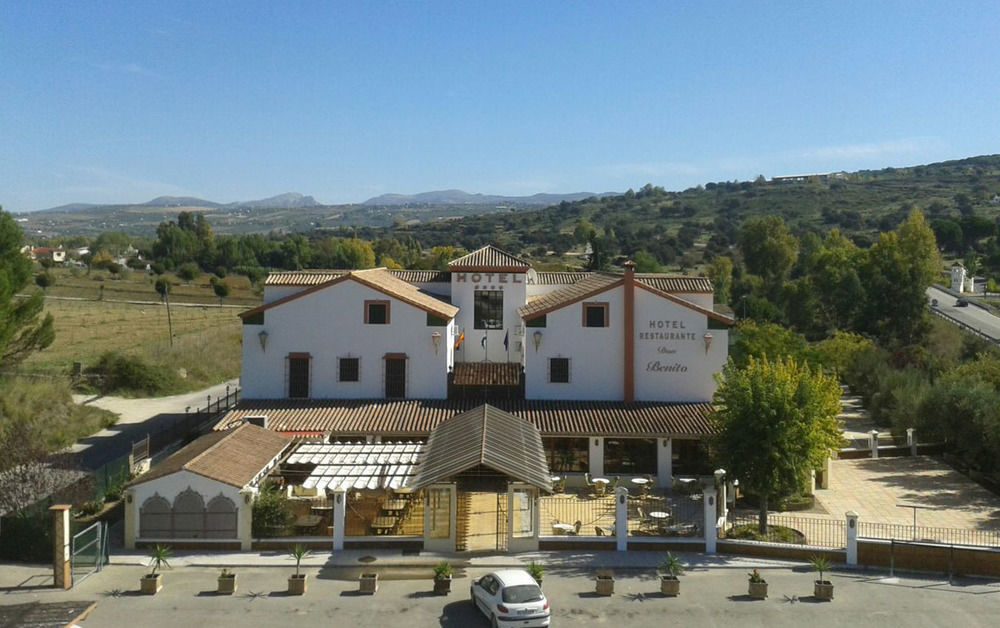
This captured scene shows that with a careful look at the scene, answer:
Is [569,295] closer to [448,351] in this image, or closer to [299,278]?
[448,351]

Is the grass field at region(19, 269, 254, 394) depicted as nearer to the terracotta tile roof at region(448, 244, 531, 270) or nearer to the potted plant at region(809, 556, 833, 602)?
the terracotta tile roof at region(448, 244, 531, 270)

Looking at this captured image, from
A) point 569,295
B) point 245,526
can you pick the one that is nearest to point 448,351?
point 569,295

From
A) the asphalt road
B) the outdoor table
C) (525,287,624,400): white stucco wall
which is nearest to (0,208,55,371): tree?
(525,287,624,400): white stucco wall

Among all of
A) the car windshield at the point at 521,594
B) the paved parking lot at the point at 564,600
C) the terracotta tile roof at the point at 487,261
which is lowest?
the paved parking lot at the point at 564,600

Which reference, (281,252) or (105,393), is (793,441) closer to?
(105,393)

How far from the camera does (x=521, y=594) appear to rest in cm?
1773

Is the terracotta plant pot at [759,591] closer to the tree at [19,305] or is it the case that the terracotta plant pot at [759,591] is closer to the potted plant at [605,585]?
the potted plant at [605,585]

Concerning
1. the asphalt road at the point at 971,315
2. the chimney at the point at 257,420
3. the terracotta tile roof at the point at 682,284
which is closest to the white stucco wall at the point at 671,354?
the terracotta tile roof at the point at 682,284

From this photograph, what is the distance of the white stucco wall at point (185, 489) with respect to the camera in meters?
23.2

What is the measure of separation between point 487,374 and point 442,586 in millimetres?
15773

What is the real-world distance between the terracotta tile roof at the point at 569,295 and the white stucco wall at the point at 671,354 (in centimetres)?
179

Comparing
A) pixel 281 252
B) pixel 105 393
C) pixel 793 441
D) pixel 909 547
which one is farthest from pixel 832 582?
pixel 281 252

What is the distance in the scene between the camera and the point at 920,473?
111 feet

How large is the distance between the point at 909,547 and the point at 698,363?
42.4ft
